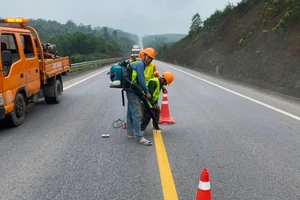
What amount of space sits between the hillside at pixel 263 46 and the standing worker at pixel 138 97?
8.44 metres

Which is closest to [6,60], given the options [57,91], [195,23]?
[57,91]

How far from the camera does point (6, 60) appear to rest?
22.8 feet

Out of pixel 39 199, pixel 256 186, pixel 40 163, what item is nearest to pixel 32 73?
pixel 40 163

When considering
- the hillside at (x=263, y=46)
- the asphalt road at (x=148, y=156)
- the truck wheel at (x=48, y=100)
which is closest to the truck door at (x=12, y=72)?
the asphalt road at (x=148, y=156)

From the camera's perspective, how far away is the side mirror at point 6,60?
22.7 feet

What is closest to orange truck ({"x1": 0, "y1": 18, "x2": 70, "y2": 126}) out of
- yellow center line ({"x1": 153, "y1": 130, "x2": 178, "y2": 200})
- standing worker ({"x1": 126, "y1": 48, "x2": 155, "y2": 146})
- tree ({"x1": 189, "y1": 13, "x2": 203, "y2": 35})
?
standing worker ({"x1": 126, "y1": 48, "x2": 155, "y2": 146})

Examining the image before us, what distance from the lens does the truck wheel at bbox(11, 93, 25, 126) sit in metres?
7.66

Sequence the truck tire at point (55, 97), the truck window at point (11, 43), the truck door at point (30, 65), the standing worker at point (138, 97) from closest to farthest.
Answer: the standing worker at point (138, 97), the truck window at point (11, 43), the truck door at point (30, 65), the truck tire at point (55, 97)

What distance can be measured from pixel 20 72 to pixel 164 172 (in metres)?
4.70

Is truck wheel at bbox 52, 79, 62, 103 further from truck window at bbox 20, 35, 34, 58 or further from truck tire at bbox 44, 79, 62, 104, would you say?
truck window at bbox 20, 35, 34, 58

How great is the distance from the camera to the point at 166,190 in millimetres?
4199

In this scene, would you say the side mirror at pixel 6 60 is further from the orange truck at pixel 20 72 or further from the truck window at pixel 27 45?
the truck window at pixel 27 45

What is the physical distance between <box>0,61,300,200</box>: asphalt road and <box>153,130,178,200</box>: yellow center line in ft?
0.20

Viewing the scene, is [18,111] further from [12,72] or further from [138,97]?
[138,97]
